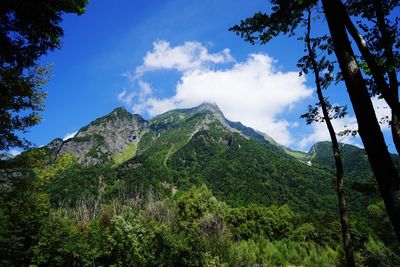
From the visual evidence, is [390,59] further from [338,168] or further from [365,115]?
[365,115]

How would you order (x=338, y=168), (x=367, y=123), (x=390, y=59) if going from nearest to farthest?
(x=367, y=123) < (x=390, y=59) < (x=338, y=168)

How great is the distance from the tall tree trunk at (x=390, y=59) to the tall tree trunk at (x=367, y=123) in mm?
3894

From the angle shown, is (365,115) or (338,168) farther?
(338,168)

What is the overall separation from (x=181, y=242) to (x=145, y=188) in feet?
445

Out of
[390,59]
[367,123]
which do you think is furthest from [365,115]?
[390,59]

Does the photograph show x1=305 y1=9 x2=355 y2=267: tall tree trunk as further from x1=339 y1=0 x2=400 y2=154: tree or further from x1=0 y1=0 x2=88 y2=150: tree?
x1=0 y1=0 x2=88 y2=150: tree

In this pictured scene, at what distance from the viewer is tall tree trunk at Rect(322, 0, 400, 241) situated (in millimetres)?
4863

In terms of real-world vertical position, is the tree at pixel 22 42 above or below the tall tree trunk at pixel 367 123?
above

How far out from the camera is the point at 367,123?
209 inches

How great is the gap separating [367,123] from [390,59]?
5685mm

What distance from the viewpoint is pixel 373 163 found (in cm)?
509

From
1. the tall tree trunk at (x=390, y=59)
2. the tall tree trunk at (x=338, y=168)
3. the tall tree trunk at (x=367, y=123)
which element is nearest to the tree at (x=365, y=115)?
the tall tree trunk at (x=367, y=123)

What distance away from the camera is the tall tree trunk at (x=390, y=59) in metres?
8.88

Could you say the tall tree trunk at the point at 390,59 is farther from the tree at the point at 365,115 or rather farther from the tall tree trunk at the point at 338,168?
the tree at the point at 365,115
